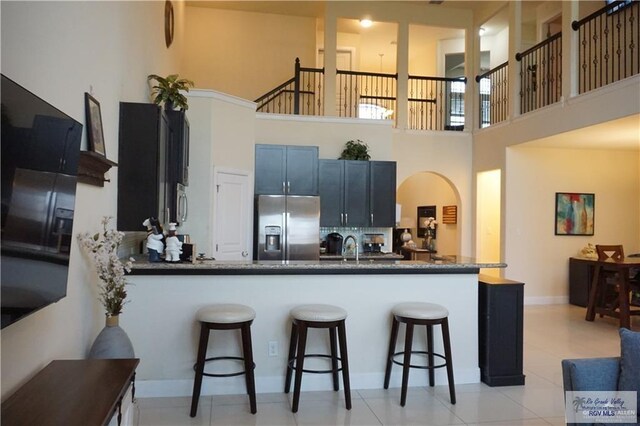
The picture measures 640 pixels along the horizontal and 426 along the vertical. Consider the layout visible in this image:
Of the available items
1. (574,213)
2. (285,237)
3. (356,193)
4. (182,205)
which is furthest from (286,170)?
(574,213)

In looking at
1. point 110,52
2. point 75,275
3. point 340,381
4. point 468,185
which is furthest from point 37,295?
point 468,185

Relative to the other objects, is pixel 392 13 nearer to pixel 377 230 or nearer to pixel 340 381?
pixel 377 230

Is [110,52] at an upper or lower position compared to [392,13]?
lower

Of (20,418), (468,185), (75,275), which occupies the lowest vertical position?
(20,418)

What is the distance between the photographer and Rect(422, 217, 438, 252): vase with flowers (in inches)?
371

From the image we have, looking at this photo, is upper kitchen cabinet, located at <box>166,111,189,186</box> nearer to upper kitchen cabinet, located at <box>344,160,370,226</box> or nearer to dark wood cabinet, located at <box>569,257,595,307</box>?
upper kitchen cabinet, located at <box>344,160,370,226</box>

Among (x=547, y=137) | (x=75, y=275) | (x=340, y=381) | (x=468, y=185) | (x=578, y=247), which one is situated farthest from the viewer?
(x=468, y=185)

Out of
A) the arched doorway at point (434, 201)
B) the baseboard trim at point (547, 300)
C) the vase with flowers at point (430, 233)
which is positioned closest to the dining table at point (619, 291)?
the baseboard trim at point (547, 300)

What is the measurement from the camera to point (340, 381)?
139 inches

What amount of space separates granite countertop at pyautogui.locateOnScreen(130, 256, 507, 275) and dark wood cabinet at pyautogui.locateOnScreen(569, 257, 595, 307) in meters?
4.18

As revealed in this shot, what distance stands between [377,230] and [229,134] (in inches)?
110

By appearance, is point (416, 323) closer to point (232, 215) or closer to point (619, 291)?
point (232, 215)

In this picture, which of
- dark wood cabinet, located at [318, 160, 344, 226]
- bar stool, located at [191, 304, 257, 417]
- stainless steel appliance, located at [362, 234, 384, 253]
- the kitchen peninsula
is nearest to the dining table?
stainless steel appliance, located at [362, 234, 384, 253]

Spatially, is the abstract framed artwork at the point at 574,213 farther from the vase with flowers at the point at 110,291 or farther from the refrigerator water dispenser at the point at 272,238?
the vase with flowers at the point at 110,291
